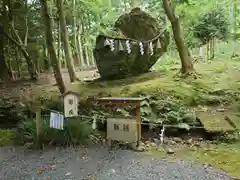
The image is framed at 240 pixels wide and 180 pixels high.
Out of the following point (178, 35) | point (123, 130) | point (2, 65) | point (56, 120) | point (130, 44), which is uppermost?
point (178, 35)

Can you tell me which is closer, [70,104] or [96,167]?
[96,167]

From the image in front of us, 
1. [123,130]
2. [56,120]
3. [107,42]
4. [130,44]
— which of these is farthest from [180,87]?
[56,120]

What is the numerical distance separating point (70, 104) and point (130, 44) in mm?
4490

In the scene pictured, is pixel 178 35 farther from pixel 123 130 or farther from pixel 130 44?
pixel 123 130

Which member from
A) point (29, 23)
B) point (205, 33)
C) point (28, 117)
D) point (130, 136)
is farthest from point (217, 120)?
point (29, 23)

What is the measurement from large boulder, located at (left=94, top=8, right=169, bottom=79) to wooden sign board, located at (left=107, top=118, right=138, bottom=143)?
4.09 metres

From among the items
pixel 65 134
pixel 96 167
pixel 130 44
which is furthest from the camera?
pixel 130 44

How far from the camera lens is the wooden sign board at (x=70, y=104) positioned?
5.90 metres

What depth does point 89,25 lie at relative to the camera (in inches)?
872

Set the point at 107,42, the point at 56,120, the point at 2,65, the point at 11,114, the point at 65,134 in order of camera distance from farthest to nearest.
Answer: the point at 2,65 → the point at 107,42 → the point at 11,114 → the point at 65,134 → the point at 56,120

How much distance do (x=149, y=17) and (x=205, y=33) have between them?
386 cm

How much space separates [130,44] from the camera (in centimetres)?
979

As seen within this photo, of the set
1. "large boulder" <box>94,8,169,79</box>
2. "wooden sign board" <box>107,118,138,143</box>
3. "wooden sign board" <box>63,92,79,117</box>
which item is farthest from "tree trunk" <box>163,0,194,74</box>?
"wooden sign board" <box>63,92,79,117</box>

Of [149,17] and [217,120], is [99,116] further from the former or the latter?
[149,17]
